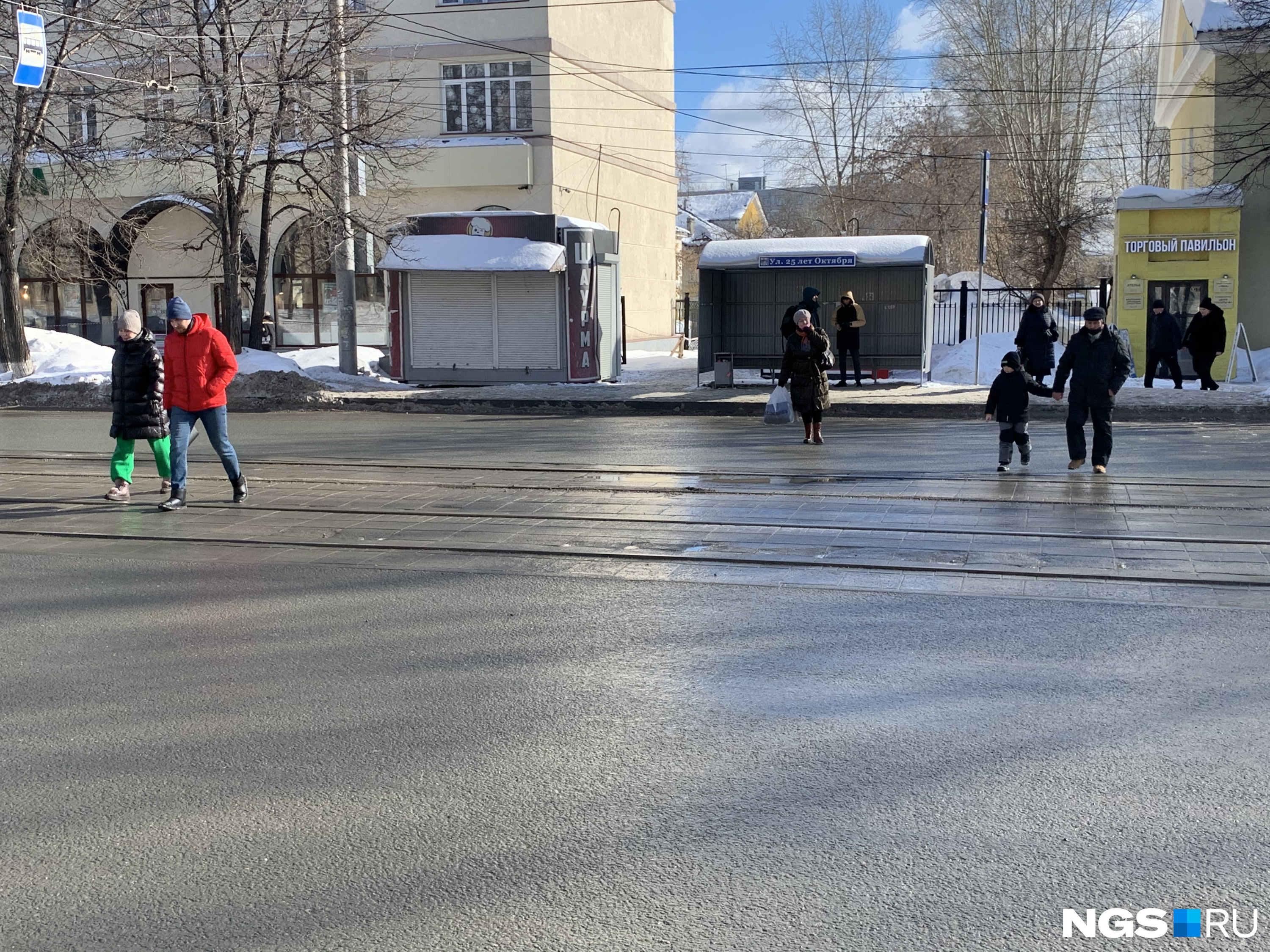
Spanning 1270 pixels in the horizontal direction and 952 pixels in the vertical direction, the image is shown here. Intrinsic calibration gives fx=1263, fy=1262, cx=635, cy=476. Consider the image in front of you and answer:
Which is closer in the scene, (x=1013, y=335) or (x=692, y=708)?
(x=692, y=708)

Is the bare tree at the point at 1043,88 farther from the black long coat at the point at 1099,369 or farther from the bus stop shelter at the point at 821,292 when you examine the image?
the black long coat at the point at 1099,369

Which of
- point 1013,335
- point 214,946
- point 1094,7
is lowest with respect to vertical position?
point 214,946

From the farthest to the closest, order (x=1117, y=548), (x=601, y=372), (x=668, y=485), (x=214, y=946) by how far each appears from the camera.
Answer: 1. (x=601, y=372)
2. (x=668, y=485)
3. (x=1117, y=548)
4. (x=214, y=946)

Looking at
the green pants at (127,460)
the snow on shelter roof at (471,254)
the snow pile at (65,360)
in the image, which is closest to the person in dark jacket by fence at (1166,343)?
the snow on shelter roof at (471,254)

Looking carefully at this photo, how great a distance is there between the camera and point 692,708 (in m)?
5.20

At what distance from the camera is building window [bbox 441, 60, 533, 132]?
1361 inches

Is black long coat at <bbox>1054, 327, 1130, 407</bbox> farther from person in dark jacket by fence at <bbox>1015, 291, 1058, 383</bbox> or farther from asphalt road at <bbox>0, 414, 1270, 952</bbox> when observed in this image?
person in dark jacket by fence at <bbox>1015, 291, 1058, 383</bbox>

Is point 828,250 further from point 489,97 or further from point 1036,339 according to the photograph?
point 489,97

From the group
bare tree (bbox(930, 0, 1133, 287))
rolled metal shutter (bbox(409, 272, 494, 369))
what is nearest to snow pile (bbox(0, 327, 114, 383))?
rolled metal shutter (bbox(409, 272, 494, 369))

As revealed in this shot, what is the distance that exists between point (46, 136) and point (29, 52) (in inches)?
441

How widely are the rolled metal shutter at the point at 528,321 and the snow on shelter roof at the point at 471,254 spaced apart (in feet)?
2.09

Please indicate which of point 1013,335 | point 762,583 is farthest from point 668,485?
point 1013,335

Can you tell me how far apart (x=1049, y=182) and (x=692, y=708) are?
35304mm

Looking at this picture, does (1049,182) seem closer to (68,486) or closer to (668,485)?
(668,485)
